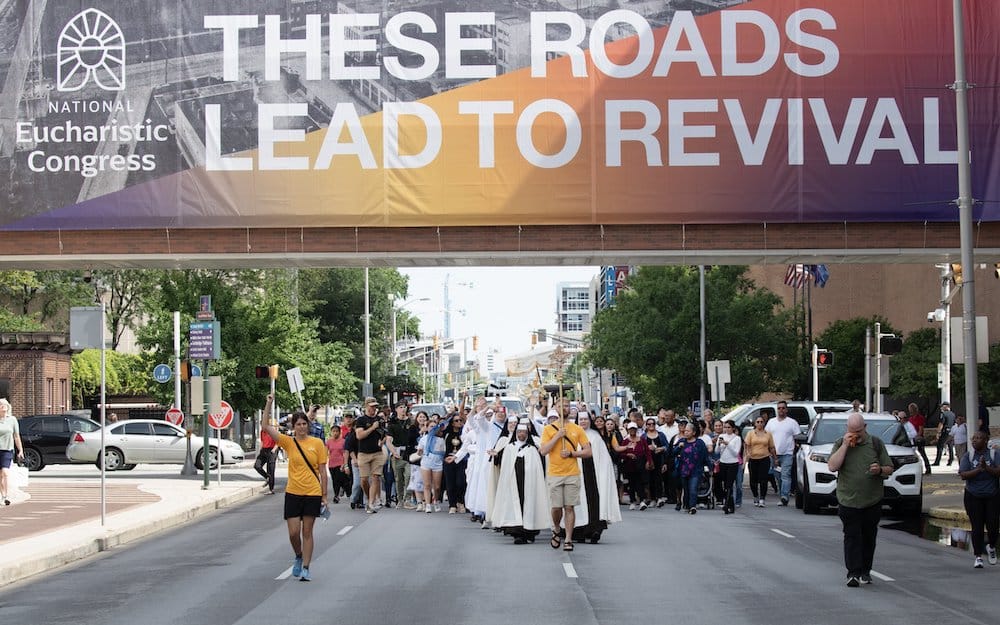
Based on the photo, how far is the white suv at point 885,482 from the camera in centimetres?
2477

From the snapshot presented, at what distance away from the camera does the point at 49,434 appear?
136 ft

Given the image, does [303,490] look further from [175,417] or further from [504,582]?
[175,417]

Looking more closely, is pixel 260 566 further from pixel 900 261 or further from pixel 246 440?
pixel 246 440

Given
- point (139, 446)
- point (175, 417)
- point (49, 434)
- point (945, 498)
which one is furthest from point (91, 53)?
point (945, 498)

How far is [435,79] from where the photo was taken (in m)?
29.3

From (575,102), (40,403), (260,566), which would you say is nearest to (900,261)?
(575,102)

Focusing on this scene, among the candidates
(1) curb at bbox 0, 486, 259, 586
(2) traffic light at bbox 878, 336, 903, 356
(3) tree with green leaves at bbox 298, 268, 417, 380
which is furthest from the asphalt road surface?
(3) tree with green leaves at bbox 298, 268, 417, 380

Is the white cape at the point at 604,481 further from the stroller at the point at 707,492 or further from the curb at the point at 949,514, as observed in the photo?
the stroller at the point at 707,492

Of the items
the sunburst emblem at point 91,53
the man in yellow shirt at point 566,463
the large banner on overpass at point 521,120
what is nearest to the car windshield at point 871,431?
the large banner on overpass at point 521,120

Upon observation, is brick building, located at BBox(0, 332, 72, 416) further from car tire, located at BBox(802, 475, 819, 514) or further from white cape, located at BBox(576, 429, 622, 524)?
white cape, located at BBox(576, 429, 622, 524)

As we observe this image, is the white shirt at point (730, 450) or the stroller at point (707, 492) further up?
the white shirt at point (730, 450)

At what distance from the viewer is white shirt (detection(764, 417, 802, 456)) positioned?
92.9 ft

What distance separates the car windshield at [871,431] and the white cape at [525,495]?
8.04 metres

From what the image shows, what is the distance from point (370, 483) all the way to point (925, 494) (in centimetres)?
1191
